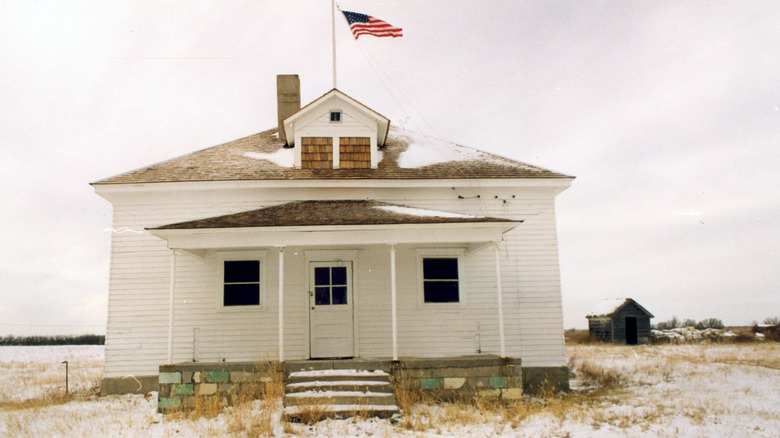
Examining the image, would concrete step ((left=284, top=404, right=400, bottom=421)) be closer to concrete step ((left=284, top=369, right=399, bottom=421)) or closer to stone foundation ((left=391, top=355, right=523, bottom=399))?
concrete step ((left=284, top=369, right=399, bottom=421))

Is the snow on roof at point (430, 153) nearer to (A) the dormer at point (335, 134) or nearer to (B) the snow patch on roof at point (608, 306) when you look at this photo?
(A) the dormer at point (335, 134)

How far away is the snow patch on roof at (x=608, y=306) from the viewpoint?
31219 mm

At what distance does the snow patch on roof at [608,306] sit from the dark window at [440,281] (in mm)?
20055

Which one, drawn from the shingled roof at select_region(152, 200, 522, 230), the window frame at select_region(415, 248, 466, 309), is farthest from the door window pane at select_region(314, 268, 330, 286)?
the window frame at select_region(415, 248, 466, 309)

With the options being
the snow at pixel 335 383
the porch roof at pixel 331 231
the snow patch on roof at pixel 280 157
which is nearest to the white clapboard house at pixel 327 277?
the snow patch on roof at pixel 280 157

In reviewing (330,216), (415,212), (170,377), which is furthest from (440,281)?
(170,377)

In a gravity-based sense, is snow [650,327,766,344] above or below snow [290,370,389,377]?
below

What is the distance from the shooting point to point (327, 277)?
13.9 meters

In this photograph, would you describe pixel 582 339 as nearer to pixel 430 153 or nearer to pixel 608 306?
pixel 608 306

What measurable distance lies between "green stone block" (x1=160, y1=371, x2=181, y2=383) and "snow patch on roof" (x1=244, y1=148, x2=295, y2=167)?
19.6ft

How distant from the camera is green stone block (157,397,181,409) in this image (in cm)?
1077

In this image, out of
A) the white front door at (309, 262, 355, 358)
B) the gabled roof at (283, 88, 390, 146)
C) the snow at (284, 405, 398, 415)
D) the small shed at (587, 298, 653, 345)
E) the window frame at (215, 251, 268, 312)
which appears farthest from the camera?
the small shed at (587, 298, 653, 345)

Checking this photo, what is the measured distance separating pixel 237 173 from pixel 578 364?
11.3 meters

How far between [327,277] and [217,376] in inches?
146
